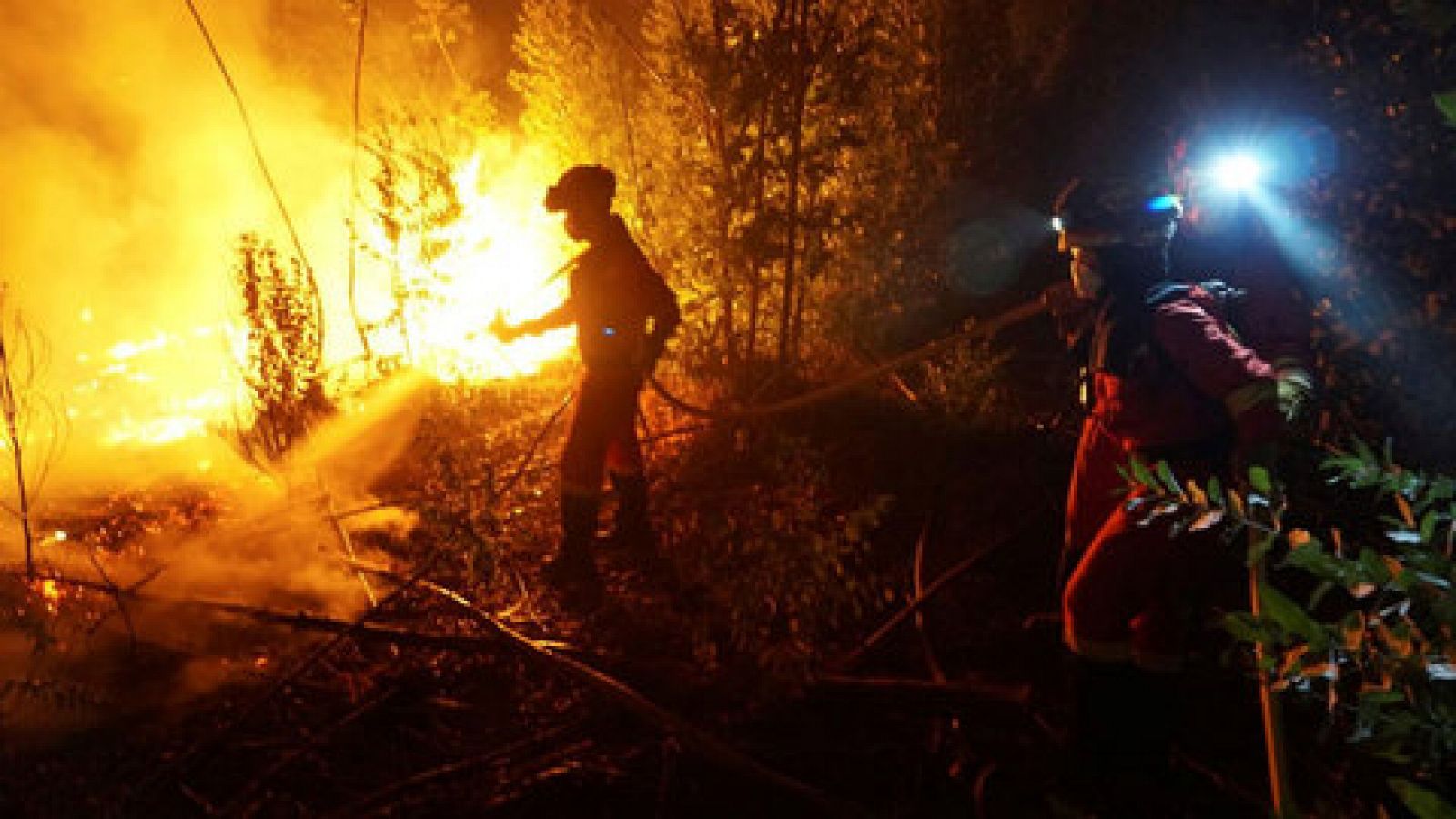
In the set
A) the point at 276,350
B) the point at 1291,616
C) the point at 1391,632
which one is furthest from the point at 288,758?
the point at 276,350

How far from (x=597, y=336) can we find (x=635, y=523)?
122cm

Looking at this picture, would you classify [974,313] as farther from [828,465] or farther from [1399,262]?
[1399,262]

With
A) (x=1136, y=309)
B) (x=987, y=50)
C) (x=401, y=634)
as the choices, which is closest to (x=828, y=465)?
(x=401, y=634)

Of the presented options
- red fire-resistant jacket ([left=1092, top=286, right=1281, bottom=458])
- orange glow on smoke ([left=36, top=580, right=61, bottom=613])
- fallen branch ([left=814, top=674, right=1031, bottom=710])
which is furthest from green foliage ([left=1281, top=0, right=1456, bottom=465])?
orange glow on smoke ([left=36, top=580, right=61, bottom=613])

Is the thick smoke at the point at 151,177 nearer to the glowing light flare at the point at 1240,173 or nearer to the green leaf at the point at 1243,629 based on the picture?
the glowing light flare at the point at 1240,173

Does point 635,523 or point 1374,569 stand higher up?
point 635,523

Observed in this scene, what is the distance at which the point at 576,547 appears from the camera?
17.1 feet

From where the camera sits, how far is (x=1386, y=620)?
8.86 ft

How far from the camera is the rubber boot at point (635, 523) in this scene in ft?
17.8

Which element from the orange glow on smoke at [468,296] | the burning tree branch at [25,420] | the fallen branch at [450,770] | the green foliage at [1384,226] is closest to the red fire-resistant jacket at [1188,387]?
the green foliage at [1384,226]

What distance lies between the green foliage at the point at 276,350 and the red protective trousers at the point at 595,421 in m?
3.75

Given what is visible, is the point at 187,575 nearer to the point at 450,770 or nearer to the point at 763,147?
the point at 450,770

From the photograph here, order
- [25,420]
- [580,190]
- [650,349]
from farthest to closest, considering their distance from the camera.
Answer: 1. [25,420]
2. [650,349]
3. [580,190]

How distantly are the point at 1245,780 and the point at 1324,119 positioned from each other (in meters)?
2.67
